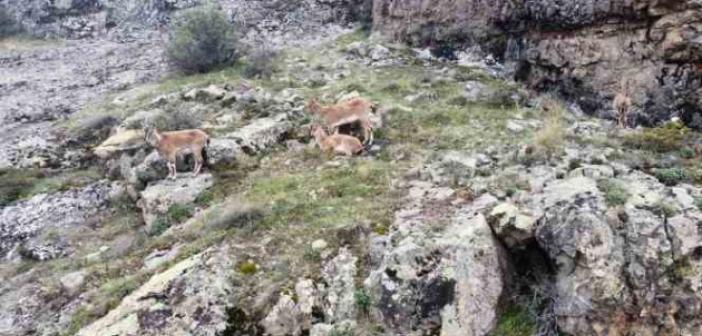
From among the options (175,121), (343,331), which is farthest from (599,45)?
(343,331)

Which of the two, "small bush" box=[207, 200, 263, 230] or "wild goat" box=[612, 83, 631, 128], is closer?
"small bush" box=[207, 200, 263, 230]

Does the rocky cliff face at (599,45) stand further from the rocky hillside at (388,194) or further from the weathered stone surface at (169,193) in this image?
the weathered stone surface at (169,193)

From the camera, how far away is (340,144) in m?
12.2

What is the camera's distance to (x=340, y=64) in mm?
17953

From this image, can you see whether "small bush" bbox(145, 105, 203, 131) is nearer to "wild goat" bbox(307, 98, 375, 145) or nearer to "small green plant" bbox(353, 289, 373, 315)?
"wild goat" bbox(307, 98, 375, 145)

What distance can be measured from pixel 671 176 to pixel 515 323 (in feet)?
11.0

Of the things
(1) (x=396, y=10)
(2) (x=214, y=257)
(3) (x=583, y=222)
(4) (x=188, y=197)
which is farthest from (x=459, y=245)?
(1) (x=396, y=10)

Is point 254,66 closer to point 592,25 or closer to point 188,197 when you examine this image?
point 188,197

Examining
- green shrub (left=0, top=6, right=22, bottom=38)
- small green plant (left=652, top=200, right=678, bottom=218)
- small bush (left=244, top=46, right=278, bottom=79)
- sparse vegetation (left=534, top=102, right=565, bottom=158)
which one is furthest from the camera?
green shrub (left=0, top=6, right=22, bottom=38)

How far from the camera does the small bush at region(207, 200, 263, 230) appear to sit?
966 cm

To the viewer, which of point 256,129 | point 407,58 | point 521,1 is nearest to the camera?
point 256,129

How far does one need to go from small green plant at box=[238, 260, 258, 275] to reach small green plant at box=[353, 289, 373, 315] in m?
1.46

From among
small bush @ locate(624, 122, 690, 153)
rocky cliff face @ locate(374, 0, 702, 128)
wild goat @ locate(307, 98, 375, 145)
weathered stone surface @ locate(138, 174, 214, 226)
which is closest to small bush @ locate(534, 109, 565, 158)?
small bush @ locate(624, 122, 690, 153)

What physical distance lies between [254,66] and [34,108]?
19.8ft
